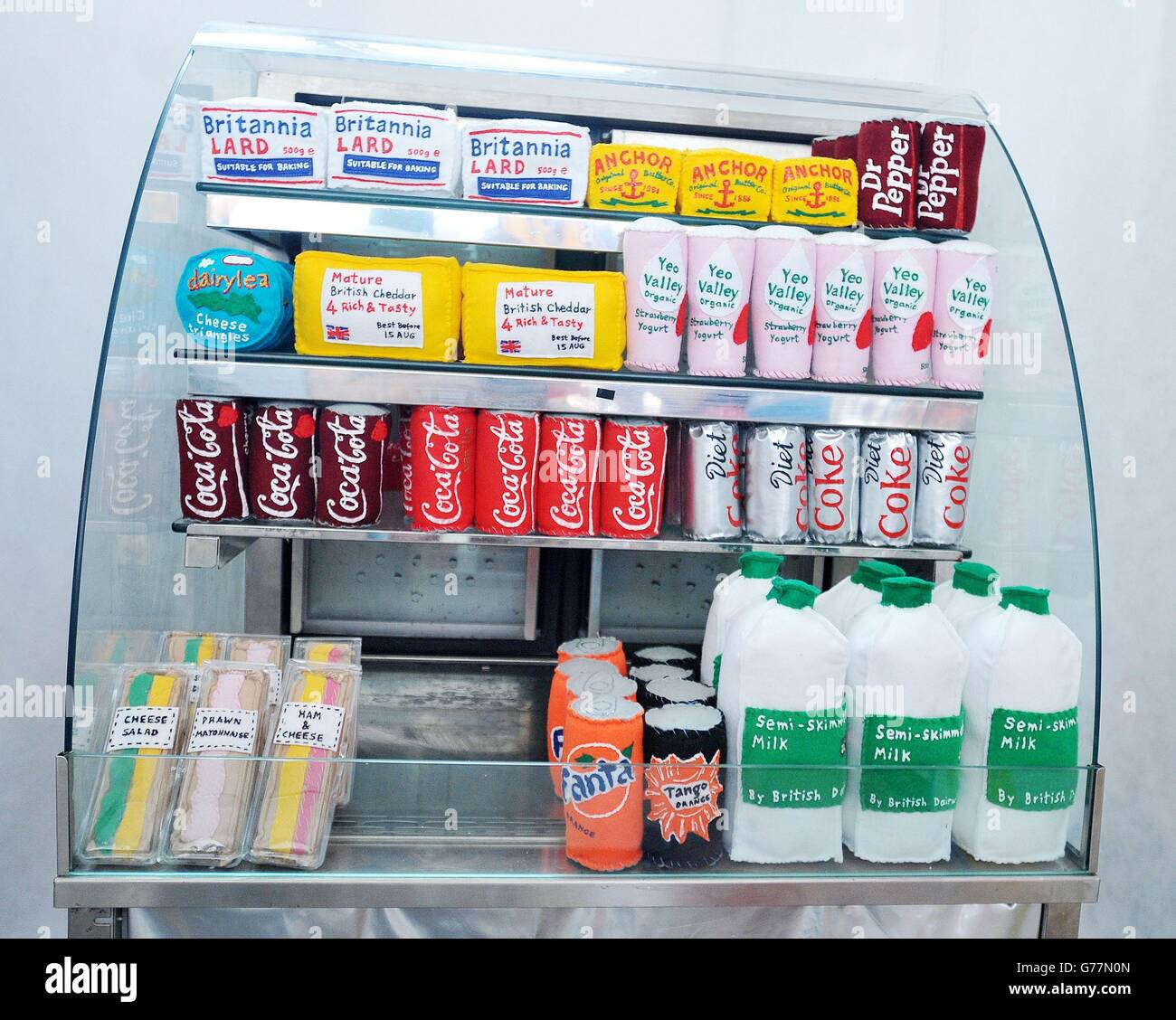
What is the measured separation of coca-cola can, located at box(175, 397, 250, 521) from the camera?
1.71 metres

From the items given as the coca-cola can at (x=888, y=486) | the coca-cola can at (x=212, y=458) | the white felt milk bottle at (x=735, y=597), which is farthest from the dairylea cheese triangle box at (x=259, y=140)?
the coca-cola can at (x=888, y=486)

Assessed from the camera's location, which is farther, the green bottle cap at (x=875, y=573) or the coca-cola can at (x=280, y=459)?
the coca-cola can at (x=280, y=459)

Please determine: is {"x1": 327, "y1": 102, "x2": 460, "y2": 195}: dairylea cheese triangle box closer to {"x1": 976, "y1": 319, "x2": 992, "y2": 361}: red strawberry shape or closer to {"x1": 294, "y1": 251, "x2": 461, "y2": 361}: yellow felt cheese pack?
{"x1": 294, "y1": 251, "x2": 461, "y2": 361}: yellow felt cheese pack

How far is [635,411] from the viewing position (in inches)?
70.7

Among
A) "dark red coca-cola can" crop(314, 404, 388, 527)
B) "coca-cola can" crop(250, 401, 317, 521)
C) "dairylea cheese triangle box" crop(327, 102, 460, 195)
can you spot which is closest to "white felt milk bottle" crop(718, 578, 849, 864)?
"dark red coca-cola can" crop(314, 404, 388, 527)

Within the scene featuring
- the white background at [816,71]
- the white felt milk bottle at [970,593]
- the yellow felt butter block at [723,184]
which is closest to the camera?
the white felt milk bottle at [970,593]

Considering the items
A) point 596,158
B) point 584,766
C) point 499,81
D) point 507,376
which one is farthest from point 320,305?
point 584,766

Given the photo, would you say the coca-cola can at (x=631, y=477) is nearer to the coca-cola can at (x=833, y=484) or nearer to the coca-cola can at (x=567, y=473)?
the coca-cola can at (x=567, y=473)

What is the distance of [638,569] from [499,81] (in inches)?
42.6

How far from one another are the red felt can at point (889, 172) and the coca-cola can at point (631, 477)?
0.59 m

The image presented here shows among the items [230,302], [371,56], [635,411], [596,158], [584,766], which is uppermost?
[371,56]

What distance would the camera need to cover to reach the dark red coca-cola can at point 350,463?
1.74m

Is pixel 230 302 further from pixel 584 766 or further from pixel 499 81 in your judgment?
pixel 584 766

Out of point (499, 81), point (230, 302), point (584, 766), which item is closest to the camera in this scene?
point (584, 766)
